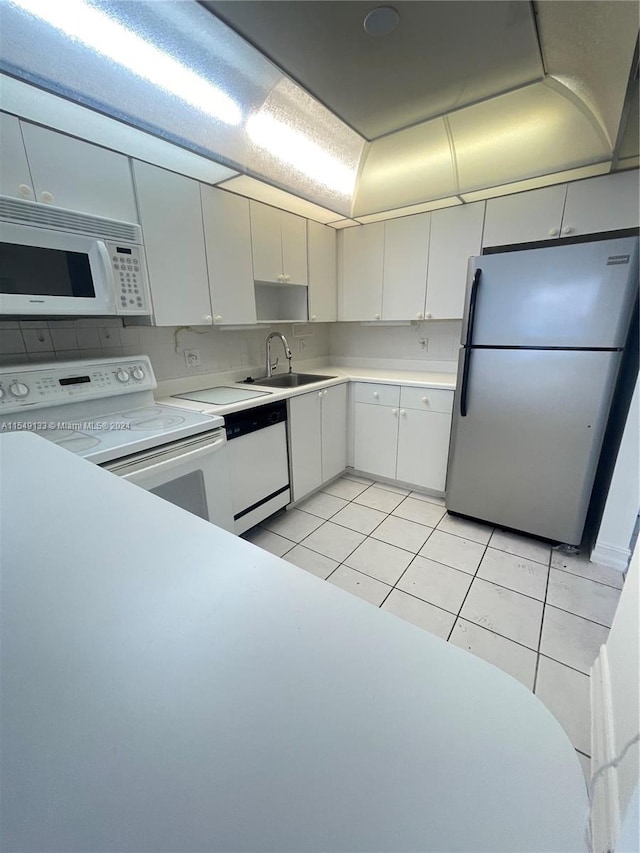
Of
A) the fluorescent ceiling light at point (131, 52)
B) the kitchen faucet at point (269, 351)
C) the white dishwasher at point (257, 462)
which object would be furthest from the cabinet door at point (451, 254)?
the fluorescent ceiling light at point (131, 52)

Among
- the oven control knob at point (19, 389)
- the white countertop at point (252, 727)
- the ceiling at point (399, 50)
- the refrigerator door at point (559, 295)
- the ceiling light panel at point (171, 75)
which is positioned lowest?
the white countertop at point (252, 727)

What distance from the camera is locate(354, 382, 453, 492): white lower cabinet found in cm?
246

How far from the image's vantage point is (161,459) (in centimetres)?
137

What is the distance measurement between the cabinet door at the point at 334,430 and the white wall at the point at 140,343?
2.10 ft

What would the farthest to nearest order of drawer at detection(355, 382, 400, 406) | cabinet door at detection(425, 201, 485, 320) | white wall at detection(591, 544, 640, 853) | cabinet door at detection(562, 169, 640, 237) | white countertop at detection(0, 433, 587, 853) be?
drawer at detection(355, 382, 400, 406) → cabinet door at detection(425, 201, 485, 320) → cabinet door at detection(562, 169, 640, 237) → white wall at detection(591, 544, 640, 853) → white countertop at detection(0, 433, 587, 853)

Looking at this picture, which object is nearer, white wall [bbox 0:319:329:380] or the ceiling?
the ceiling

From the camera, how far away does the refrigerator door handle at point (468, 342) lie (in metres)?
1.92

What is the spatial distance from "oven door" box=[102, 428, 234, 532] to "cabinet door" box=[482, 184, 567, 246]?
2.18 metres

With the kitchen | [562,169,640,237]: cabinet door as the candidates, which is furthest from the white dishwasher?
[562,169,640,237]: cabinet door

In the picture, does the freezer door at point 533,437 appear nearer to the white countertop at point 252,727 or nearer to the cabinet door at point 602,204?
the cabinet door at point 602,204

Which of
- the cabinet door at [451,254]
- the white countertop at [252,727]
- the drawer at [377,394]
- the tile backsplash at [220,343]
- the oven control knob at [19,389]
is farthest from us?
the drawer at [377,394]

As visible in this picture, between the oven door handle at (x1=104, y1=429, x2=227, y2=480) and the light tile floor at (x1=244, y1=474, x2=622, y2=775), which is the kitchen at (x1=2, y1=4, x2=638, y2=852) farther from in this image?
the oven door handle at (x1=104, y1=429, x2=227, y2=480)

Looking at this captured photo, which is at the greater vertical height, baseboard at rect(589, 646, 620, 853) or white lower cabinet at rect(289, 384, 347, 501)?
white lower cabinet at rect(289, 384, 347, 501)

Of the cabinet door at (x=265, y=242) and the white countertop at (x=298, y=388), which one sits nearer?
the white countertop at (x=298, y=388)
